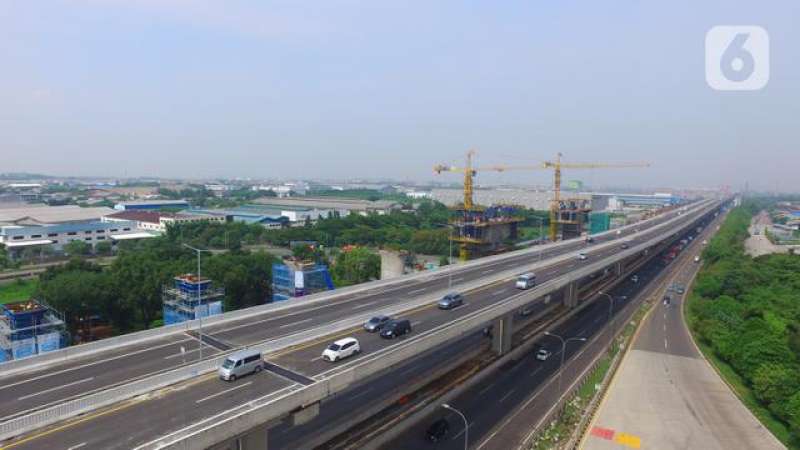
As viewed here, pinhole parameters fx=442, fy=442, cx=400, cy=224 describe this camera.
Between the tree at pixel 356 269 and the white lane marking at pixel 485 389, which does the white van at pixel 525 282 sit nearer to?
the white lane marking at pixel 485 389

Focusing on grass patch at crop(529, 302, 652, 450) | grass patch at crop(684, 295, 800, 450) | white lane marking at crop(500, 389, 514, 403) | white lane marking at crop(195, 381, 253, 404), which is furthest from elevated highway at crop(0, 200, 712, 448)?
grass patch at crop(684, 295, 800, 450)

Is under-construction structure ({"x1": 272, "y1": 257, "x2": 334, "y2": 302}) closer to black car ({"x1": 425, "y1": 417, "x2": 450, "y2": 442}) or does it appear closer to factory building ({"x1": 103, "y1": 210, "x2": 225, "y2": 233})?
black car ({"x1": 425, "y1": 417, "x2": 450, "y2": 442})

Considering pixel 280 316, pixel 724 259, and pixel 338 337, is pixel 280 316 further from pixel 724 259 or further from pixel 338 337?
pixel 724 259

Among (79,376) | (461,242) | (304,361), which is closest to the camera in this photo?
(79,376)

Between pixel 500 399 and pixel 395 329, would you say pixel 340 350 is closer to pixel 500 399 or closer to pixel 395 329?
pixel 395 329

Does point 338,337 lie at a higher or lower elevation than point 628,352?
higher

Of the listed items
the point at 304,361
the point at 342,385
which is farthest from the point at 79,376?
the point at 342,385

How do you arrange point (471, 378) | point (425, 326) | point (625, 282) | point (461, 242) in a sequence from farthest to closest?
point (461, 242), point (625, 282), point (471, 378), point (425, 326)
